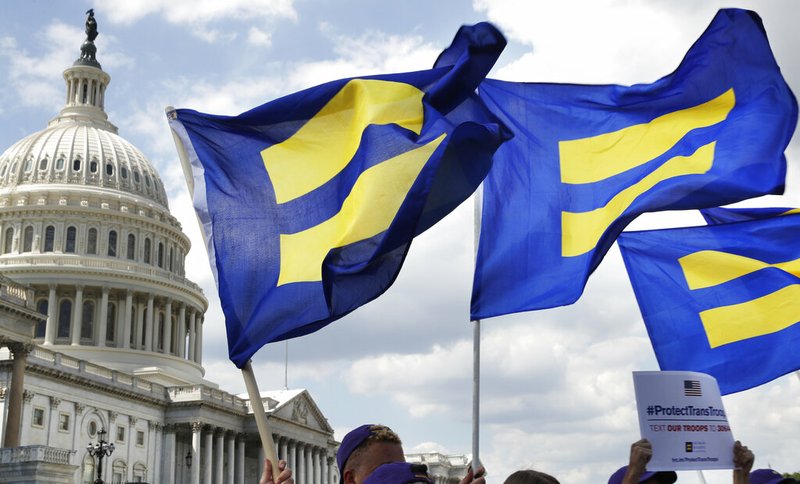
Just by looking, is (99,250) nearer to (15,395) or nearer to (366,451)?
(15,395)

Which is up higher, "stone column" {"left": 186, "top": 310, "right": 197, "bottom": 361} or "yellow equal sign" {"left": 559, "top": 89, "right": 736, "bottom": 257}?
"stone column" {"left": 186, "top": 310, "right": 197, "bottom": 361}

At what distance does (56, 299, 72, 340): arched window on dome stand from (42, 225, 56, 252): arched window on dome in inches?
188

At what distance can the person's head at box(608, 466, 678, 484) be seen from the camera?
16.8 feet

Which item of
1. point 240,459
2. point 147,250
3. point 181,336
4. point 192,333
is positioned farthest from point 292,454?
point 147,250

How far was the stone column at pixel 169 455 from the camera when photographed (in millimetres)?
76312

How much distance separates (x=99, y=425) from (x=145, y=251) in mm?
24332

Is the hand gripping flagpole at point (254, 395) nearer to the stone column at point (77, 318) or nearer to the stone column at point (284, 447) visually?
the stone column at point (77, 318)

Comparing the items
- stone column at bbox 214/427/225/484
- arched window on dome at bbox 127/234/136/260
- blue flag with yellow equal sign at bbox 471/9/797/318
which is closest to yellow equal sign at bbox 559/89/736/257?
blue flag with yellow equal sign at bbox 471/9/797/318

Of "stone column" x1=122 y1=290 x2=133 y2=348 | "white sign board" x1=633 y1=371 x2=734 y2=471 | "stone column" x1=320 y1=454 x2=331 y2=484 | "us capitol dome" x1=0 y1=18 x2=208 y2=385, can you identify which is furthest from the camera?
"stone column" x1=320 y1=454 x2=331 y2=484

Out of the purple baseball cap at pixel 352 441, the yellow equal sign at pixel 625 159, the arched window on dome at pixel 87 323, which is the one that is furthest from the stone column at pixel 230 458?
the purple baseball cap at pixel 352 441

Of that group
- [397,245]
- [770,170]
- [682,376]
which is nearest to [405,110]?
[397,245]

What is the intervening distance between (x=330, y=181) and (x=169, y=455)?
237 feet

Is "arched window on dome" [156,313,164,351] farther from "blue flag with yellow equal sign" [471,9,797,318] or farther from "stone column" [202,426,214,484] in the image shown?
"blue flag with yellow equal sign" [471,9,797,318]

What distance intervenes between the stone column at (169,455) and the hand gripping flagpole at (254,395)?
71313 millimetres
